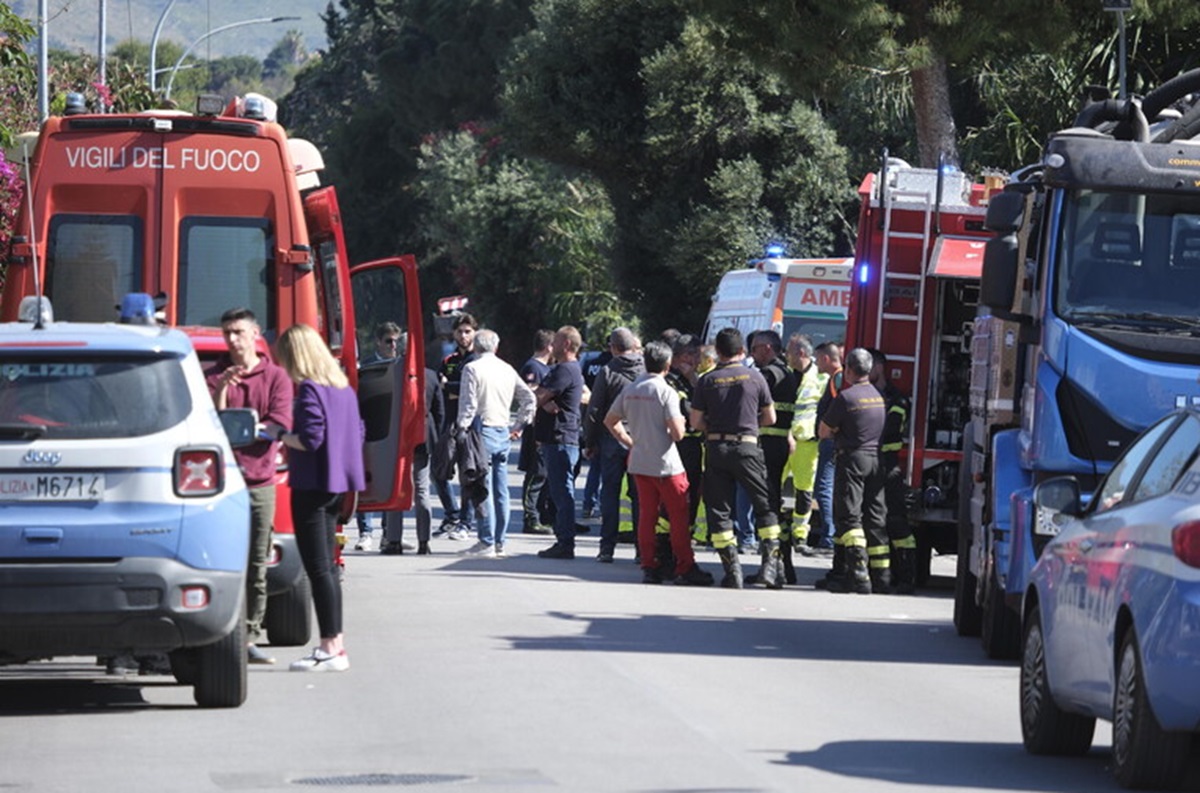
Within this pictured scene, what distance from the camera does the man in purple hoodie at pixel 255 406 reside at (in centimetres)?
1238

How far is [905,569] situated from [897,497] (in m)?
0.57

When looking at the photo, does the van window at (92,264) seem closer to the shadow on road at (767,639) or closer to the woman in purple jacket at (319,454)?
the woman in purple jacket at (319,454)

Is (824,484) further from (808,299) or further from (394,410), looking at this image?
(394,410)

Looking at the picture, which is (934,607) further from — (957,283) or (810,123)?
(810,123)

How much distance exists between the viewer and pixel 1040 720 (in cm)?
1030

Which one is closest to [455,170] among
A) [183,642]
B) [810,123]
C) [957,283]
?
[810,123]

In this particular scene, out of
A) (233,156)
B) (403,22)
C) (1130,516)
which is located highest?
(403,22)

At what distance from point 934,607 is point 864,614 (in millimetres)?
1195

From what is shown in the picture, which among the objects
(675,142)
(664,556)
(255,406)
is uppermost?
(675,142)

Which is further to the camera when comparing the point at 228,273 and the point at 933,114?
the point at 933,114

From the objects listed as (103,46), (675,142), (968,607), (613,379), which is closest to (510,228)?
(675,142)

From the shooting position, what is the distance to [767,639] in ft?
48.9

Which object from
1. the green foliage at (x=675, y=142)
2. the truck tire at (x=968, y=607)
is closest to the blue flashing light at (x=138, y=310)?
the truck tire at (x=968, y=607)

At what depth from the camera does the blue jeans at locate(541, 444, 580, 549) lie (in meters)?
20.9
